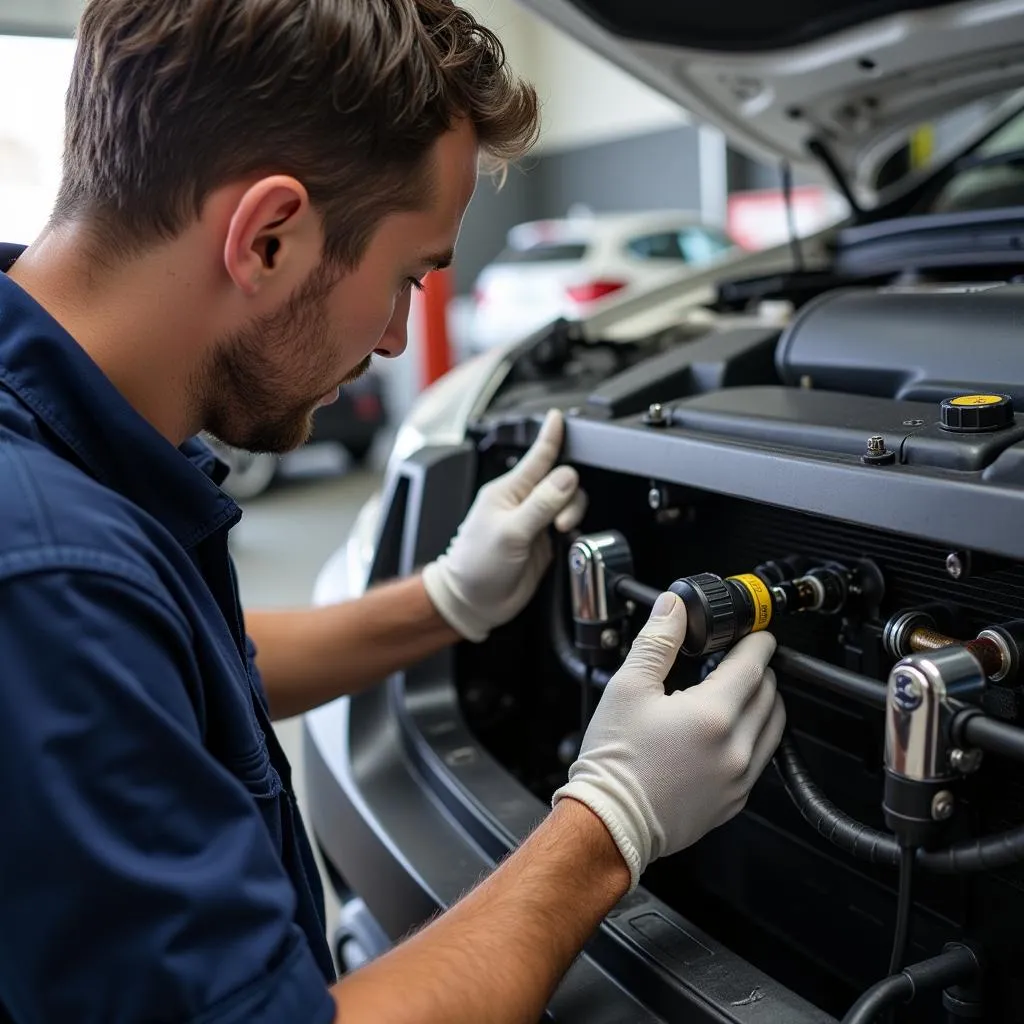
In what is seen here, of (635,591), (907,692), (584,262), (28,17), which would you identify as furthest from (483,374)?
(584,262)

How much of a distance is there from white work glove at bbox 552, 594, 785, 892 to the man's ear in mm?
407

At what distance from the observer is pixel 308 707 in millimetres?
1340

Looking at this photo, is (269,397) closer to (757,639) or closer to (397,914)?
(757,639)

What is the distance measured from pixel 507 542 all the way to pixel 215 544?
0.40 meters

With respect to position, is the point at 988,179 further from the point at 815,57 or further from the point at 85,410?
the point at 85,410

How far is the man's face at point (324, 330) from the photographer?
880 mm

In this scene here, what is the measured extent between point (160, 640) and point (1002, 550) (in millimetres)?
558

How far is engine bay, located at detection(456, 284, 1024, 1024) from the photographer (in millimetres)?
762

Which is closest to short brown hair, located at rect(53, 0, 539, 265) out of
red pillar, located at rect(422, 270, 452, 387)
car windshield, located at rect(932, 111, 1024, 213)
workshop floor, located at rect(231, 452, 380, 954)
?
car windshield, located at rect(932, 111, 1024, 213)

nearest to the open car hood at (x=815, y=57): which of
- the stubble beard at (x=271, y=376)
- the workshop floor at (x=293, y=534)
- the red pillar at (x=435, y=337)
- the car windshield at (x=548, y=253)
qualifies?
the stubble beard at (x=271, y=376)

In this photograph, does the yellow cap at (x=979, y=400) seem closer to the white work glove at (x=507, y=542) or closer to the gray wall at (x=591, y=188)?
the white work glove at (x=507, y=542)

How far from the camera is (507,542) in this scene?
126 centimetres

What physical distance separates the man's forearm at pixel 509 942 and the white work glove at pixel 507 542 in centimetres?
43

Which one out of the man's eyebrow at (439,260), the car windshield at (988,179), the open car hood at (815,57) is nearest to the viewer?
the man's eyebrow at (439,260)
